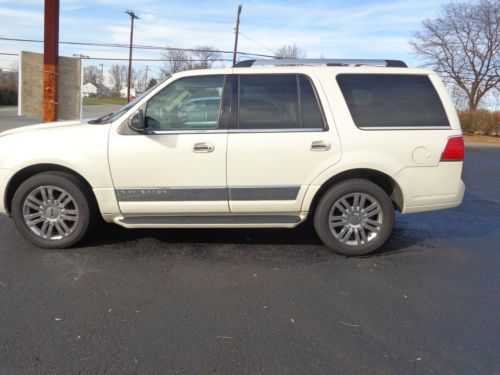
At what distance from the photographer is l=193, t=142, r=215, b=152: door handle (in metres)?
4.36

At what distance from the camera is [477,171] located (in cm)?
1239

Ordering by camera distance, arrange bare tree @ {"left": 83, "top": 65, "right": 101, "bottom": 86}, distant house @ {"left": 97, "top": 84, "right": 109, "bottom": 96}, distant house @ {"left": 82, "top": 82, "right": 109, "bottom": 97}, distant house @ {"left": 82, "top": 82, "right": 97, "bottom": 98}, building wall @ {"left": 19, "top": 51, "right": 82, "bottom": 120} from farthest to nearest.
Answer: distant house @ {"left": 97, "top": 84, "right": 109, "bottom": 96} < bare tree @ {"left": 83, "top": 65, "right": 101, "bottom": 86} < distant house @ {"left": 82, "top": 82, "right": 97, "bottom": 98} < distant house @ {"left": 82, "top": 82, "right": 109, "bottom": 97} < building wall @ {"left": 19, "top": 51, "right": 82, "bottom": 120}

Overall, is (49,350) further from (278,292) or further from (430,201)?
(430,201)

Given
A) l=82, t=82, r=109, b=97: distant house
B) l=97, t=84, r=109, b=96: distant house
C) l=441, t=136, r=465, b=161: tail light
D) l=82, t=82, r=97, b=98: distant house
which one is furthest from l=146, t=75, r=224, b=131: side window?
l=97, t=84, r=109, b=96: distant house

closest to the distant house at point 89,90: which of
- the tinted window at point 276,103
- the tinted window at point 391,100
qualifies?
the tinted window at point 276,103

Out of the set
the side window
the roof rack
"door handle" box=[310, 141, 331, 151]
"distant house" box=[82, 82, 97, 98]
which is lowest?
"door handle" box=[310, 141, 331, 151]

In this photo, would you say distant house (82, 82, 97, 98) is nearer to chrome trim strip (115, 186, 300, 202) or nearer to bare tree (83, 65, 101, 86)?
bare tree (83, 65, 101, 86)

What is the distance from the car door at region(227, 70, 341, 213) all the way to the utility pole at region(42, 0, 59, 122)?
6718 millimetres

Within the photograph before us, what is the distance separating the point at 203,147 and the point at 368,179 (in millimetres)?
1835

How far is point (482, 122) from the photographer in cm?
3219

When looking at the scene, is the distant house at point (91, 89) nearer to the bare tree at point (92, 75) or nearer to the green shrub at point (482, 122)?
the bare tree at point (92, 75)

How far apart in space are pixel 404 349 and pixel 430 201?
2.18 m

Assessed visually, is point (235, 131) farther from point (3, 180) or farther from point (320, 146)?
point (3, 180)

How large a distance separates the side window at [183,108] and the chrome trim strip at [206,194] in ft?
2.06
